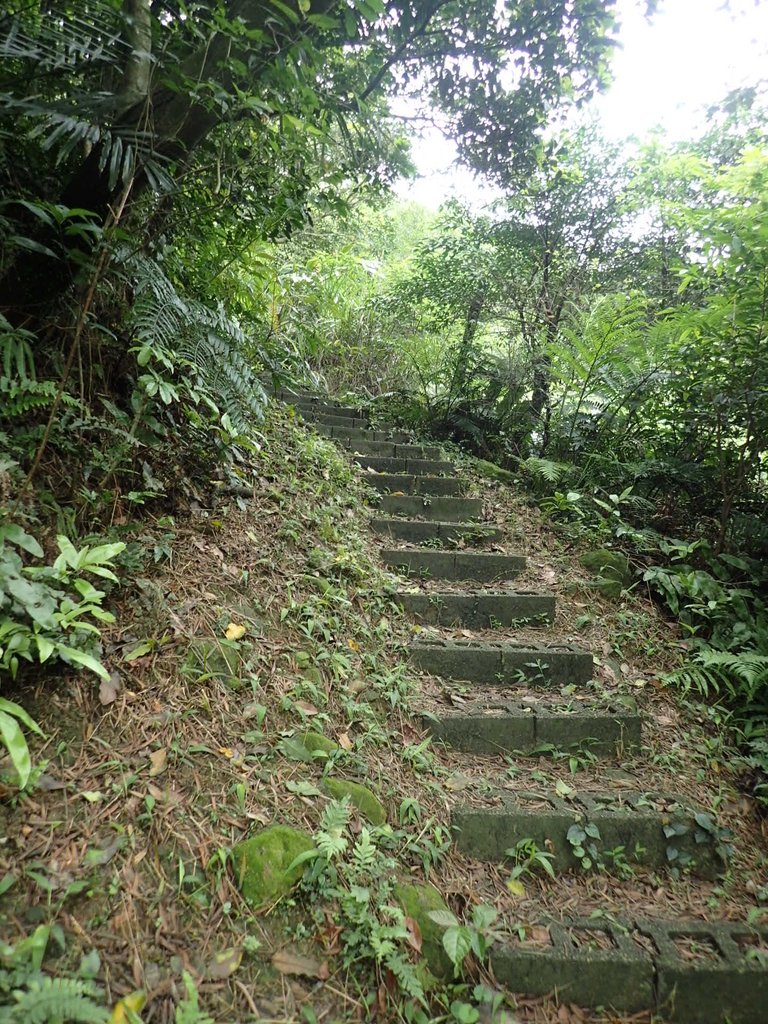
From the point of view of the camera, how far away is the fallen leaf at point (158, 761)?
2.00 m

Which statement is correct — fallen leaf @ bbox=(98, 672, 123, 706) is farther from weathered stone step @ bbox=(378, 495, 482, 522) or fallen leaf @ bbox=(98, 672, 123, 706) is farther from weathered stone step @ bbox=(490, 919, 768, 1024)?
weathered stone step @ bbox=(378, 495, 482, 522)

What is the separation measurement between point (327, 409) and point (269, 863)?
574 cm

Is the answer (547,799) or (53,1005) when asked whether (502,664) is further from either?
(53,1005)

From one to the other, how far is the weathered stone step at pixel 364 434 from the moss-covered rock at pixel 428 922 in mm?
4674

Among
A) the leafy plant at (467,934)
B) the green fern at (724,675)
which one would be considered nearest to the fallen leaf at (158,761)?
the leafy plant at (467,934)

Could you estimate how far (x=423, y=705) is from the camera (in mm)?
3029

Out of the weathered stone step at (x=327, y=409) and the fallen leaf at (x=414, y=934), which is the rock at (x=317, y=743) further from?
the weathered stone step at (x=327, y=409)

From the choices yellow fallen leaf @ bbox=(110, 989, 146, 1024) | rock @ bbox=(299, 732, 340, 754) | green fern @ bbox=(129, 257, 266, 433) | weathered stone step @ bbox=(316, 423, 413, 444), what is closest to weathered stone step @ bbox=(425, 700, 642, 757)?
rock @ bbox=(299, 732, 340, 754)

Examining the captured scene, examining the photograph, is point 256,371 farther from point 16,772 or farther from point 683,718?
point 683,718

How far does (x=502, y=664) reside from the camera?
340 cm

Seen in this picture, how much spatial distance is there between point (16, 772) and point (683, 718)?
336cm

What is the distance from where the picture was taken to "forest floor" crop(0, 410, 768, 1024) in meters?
1.63

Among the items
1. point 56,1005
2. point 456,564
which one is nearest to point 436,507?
point 456,564

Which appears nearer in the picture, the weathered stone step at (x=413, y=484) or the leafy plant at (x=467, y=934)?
the leafy plant at (x=467, y=934)
